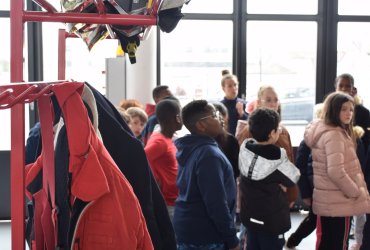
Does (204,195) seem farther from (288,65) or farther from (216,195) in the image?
(288,65)

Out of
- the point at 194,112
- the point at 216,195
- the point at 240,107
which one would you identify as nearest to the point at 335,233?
the point at 216,195

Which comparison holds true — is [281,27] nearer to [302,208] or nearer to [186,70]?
[186,70]

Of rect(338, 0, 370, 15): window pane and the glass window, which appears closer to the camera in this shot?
the glass window

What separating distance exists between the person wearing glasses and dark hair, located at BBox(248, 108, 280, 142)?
0.37 metres

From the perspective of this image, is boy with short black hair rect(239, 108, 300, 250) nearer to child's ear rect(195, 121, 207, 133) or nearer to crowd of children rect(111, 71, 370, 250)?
crowd of children rect(111, 71, 370, 250)

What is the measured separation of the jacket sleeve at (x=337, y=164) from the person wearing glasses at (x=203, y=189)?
1.01 metres

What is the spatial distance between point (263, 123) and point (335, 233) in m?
1.07

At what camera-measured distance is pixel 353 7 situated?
641 cm

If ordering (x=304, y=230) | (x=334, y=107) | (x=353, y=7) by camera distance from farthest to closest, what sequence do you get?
(x=353, y=7) < (x=304, y=230) < (x=334, y=107)

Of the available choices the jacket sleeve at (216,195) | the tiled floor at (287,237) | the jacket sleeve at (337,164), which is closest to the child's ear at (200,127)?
the jacket sleeve at (216,195)

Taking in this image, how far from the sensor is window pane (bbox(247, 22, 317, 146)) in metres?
6.41

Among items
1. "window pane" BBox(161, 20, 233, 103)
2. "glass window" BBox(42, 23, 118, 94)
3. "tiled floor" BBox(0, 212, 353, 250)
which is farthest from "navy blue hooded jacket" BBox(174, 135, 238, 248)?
"window pane" BBox(161, 20, 233, 103)

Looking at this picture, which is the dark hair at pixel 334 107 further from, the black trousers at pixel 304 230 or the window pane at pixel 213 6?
the window pane at pixel 213 6

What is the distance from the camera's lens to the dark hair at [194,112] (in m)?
2.87
